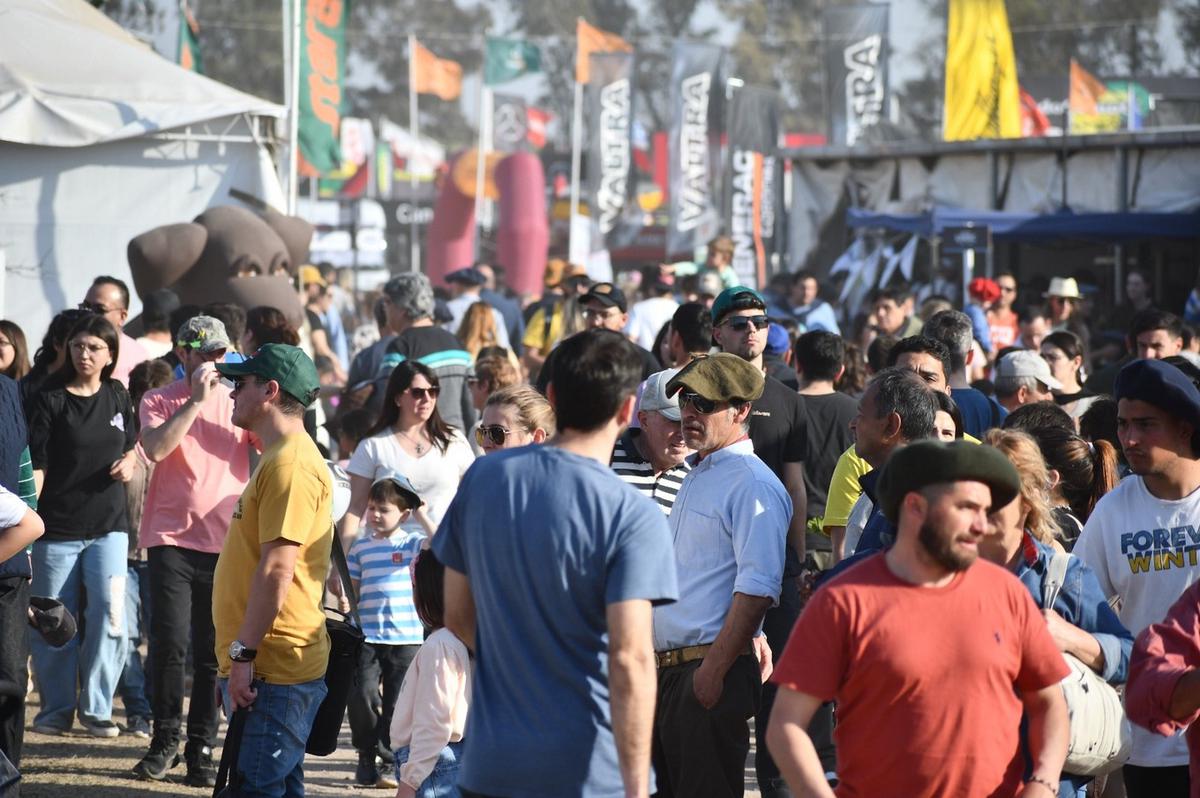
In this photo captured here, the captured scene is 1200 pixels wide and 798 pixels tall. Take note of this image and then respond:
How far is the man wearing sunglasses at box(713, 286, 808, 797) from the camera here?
6.36 m

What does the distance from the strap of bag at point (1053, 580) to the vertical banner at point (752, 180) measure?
21.1 meters

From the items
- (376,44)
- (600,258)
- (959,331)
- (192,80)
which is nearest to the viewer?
(959,331)

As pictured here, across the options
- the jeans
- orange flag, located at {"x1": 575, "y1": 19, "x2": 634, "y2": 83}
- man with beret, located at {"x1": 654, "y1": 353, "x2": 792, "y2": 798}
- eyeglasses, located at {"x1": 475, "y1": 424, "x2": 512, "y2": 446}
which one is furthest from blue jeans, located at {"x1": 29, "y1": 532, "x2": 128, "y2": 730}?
orange flag, located at {"x1": 575, "y1": 19, "x2": 634, "y2": 83}

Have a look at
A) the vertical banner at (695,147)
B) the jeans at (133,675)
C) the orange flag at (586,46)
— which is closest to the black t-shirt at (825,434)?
the jeans at (133,675)

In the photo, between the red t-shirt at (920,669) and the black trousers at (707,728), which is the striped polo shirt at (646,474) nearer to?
the black trousers at (707,728)

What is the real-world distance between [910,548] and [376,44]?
2774 inches

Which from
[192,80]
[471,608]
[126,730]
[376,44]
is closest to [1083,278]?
[192,80]

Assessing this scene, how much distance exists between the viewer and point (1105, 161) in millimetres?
19641

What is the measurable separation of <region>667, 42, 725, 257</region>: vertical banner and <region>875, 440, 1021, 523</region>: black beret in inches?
968

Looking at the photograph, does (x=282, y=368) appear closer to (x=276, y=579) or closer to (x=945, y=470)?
(x=276, y=579)

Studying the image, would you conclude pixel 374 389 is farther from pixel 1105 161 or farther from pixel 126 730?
pixel 1105 161

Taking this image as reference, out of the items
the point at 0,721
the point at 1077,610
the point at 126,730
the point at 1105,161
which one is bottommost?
the point at 126,730

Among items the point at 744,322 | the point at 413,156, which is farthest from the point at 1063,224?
the point at 413,156

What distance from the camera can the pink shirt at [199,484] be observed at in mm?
7352
